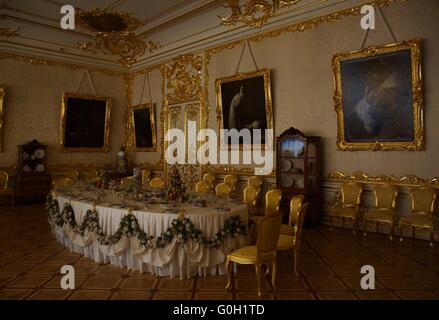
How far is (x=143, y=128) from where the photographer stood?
11.1 metres

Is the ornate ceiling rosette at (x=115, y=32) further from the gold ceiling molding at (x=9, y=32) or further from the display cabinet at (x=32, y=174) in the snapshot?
the display cabinet at (x=32, y=174)

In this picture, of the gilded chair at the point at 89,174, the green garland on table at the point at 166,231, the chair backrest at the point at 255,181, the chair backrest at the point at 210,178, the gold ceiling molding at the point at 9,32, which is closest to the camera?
the green garland on table at the point at 166,231

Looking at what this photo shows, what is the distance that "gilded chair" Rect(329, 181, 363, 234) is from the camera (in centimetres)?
586

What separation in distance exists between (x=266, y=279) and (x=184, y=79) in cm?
704

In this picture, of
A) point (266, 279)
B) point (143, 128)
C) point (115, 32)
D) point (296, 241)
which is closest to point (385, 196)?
point (296, 241)

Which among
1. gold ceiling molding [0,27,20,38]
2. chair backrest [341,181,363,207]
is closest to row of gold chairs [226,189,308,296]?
chair backrest [341,181,363,207]

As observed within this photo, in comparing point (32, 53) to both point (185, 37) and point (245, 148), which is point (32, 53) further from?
point (245, 148)

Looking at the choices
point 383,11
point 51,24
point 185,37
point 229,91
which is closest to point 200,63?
point 185,37

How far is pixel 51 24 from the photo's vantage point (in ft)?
28.7

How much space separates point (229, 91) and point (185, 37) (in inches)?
79.0

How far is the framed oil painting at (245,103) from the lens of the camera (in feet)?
24.8

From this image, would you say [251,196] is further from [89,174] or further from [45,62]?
[45,62]

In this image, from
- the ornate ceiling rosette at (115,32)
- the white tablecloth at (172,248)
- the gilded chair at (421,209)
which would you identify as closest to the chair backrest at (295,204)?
the white tablecloth at (172,248)

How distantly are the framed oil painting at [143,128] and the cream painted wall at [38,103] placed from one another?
111 centimetres
